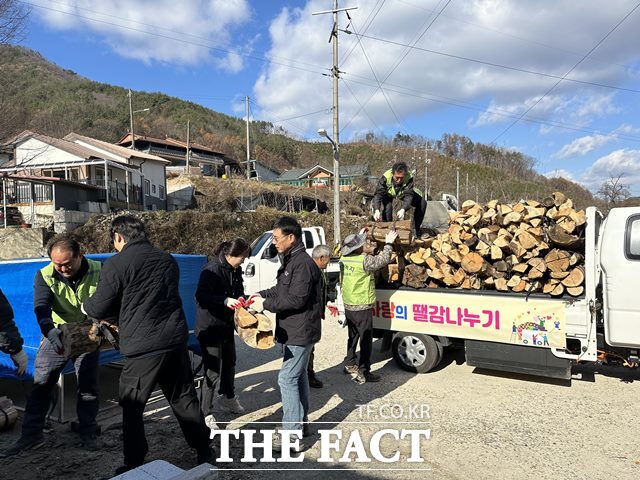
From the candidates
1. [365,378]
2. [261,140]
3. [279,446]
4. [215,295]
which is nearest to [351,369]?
[365,378]

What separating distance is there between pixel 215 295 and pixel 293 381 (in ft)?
3.63

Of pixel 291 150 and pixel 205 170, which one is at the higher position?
pixel 291 150

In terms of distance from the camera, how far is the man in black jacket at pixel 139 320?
9.96 ft

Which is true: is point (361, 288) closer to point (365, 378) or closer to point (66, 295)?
point (365, 378)

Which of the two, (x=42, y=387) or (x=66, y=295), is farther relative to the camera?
(x=66, y=295)

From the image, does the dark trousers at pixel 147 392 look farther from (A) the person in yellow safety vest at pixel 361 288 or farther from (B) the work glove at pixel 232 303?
(A) the person in yellow safety vest at pixel 361 288

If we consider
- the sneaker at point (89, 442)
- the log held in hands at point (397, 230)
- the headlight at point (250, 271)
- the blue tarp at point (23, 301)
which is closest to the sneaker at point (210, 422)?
the sneaker at point (89, 442)

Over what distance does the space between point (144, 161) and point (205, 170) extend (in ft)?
55.1

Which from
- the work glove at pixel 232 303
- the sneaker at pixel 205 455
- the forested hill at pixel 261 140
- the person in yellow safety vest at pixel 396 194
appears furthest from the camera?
the forested hill at pixel 261 140

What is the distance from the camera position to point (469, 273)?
5.70m

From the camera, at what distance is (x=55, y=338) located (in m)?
3.61

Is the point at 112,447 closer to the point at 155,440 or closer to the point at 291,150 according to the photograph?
the point at 155,440

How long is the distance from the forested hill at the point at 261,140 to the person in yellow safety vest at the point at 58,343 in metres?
56.0

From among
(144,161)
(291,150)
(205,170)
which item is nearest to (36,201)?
(144,161)
